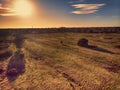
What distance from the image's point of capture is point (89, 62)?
19.3m

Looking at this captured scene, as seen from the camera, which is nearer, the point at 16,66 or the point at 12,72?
the point at 12,72

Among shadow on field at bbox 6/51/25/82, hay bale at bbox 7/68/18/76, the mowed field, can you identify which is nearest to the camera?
the mowed field

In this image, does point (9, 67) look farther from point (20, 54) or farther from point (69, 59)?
point (69, 59)

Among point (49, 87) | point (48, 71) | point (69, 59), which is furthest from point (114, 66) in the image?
point (49, 87)

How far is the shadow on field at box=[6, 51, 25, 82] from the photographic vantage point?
50.2 ft

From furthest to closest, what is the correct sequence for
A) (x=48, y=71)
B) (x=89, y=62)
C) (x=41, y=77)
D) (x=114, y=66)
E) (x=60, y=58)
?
(x=60, y=58) < (x=89, y=62) < (x=114, y=66) < (x=48, y=71) < (x=41, y=77)

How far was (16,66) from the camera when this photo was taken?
57.3 ft

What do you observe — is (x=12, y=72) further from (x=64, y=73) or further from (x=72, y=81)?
(x=72, y=81)

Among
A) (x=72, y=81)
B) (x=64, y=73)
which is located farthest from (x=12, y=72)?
(x=72, y=81)

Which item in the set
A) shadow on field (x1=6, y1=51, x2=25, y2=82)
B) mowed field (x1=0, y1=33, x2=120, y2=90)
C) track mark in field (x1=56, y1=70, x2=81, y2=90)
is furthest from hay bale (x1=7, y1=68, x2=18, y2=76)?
track mark in field (x1=56, y1=70, x2=81, y2=90)

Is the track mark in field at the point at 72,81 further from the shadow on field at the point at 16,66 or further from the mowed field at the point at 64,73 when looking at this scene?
the shadow on field at the point at 16,66

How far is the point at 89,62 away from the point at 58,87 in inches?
282

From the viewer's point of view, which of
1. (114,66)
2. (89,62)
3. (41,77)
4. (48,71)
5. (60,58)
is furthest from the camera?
(60,58)

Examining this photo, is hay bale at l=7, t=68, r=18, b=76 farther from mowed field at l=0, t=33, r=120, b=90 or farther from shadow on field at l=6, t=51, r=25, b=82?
mowed field at l=0, t=33, r=120, b=90
